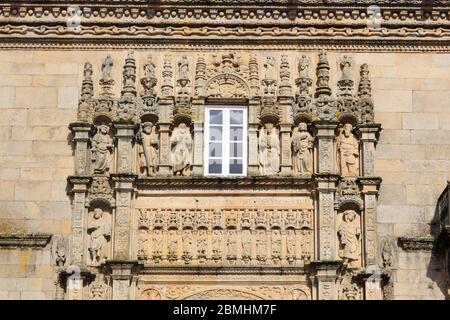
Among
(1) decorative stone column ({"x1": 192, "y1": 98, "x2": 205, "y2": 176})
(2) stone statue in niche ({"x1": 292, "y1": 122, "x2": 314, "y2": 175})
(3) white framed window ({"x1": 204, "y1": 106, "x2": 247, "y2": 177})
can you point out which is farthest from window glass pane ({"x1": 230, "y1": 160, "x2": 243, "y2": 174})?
(2) stone statue in niche ({"x1": 292, "y1": 122, "x2": 314, "y2": 175})

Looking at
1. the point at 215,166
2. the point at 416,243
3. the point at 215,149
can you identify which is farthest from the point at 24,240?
the point at 416,243

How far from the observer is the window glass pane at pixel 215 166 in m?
19.9

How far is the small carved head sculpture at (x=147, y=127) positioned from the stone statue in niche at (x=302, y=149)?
1.94 meters

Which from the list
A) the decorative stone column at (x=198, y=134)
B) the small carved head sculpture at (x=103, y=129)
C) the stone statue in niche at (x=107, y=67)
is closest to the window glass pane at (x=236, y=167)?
the decorative stone column at (x=198, y=134)

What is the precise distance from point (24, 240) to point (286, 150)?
370cm

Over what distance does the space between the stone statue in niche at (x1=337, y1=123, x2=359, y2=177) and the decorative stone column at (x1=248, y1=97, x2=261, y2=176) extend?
44.1 inches

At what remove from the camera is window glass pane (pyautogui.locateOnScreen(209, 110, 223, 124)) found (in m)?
20.1

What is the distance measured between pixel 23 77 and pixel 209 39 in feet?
8.62

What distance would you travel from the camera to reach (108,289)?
19234 millimetres

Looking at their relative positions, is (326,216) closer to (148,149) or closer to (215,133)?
(215,133)

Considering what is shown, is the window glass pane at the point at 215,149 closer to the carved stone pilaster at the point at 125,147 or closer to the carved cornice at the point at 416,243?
the carved stone pilaster at the point at 125,147
